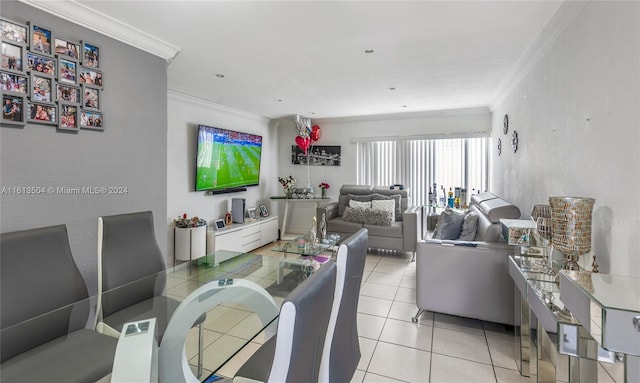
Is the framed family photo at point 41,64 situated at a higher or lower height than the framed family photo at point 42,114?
higher

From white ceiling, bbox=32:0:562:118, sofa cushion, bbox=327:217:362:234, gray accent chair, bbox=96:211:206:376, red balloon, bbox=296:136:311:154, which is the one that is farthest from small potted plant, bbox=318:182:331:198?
gray accent chair, bbox=96:211:206:376

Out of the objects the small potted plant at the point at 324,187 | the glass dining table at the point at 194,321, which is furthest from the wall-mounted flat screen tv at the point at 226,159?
the glass dining table at the point at 194,321

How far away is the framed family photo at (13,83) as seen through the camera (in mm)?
1675

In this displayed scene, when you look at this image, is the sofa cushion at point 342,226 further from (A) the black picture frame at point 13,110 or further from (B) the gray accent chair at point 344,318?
(A) the black picture frame at point 13,110

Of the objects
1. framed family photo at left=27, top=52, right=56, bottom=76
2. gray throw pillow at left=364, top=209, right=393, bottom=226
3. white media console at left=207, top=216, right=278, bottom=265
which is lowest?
white media console at left=207, top=216, right=278, bottom=265

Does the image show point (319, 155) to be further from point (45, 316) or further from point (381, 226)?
point (45, 316)

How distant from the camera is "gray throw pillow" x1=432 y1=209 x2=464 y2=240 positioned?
3.20m

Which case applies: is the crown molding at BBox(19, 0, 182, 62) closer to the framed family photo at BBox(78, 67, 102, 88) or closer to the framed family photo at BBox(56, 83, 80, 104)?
the framed family photo at BBox(78, 67, 102, 88)

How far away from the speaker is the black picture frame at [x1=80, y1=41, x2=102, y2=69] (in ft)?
10.0

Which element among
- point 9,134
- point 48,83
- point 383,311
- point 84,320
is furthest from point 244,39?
point 383,311

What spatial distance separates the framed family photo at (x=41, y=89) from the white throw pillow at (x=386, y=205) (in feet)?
13.6

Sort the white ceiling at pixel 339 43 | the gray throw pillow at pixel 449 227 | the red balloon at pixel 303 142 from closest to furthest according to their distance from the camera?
the white ceiling at pixel 339 43
the gray throw pillow at pixel 449 227
the red balloon at pixel 303 142

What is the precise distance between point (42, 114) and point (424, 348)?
3.04 m

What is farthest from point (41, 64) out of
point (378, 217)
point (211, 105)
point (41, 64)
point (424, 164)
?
point (424, 164)
